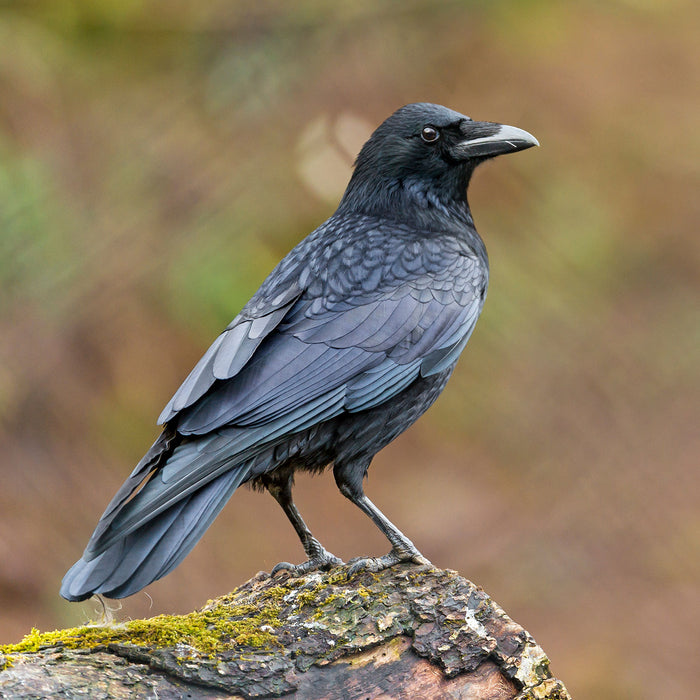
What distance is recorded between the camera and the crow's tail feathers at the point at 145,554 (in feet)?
10.6

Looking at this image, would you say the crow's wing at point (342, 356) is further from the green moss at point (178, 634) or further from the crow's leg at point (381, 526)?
the green moss at point (178, 634)

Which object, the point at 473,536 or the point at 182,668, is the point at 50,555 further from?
the point at 182,668

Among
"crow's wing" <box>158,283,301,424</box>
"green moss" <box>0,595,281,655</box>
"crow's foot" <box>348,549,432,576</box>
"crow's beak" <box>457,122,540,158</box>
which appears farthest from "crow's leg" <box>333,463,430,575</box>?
"crow's beak" <box>457,122,540,158</box>

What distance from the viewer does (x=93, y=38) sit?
22.5 ft

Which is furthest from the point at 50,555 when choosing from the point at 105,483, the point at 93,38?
the point at 93,38

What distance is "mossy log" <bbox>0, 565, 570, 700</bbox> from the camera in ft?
10.3

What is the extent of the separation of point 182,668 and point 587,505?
4.72 metres

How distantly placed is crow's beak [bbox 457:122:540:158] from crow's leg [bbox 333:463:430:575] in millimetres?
1384

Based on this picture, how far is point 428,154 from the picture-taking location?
4.45 m

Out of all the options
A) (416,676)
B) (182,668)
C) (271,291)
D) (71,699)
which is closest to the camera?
(71,699)

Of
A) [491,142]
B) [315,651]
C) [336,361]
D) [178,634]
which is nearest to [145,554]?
[178,634]

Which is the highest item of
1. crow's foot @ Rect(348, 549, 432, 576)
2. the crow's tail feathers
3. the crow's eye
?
the crow's eye

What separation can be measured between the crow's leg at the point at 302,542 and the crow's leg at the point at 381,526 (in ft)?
0.74

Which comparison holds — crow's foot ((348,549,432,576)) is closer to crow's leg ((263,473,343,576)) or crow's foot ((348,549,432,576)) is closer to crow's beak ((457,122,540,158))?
crow's leg ((263,473,343,576))
